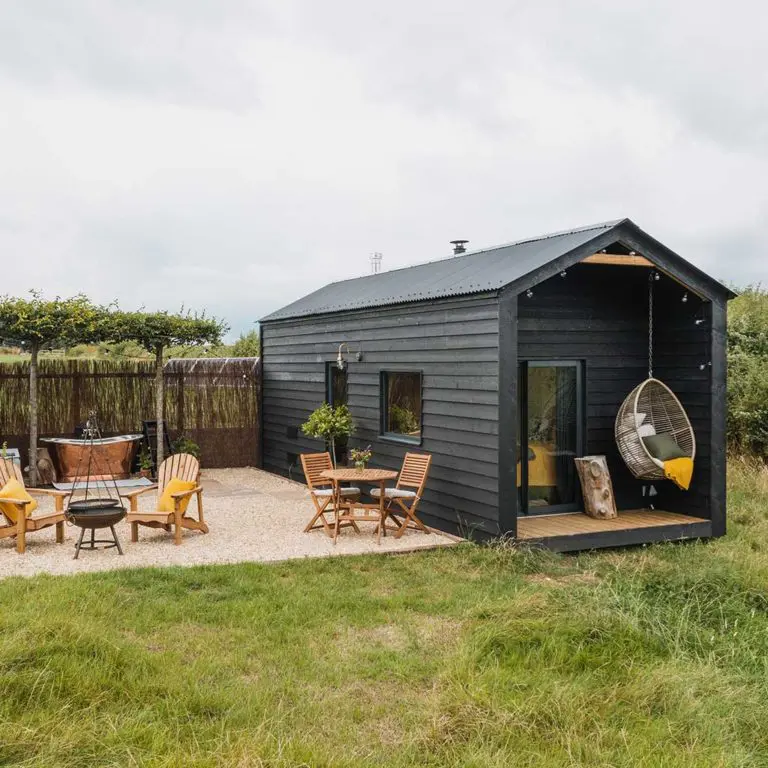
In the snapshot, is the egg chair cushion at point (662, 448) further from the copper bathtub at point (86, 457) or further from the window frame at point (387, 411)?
the copper bathtub at point (86, 457)

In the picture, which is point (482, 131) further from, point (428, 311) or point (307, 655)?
point (307, 655)

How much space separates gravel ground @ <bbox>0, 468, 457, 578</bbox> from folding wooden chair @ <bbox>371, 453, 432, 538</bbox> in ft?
0.46

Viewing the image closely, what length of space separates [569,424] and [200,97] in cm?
769

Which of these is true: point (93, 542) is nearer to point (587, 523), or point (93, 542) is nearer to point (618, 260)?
point (587, 523)

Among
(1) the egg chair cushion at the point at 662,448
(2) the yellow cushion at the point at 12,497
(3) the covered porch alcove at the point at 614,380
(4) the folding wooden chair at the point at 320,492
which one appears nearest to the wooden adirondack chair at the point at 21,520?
(2) the yellow cushion at the point at 12,497

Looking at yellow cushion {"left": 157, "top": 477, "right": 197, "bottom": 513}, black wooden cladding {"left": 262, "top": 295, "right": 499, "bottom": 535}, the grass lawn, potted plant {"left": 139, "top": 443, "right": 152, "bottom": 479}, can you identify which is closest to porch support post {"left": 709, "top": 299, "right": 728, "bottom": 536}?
the grass lawn

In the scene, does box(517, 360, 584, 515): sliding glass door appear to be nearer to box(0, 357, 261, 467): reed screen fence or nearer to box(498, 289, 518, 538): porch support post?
box(498, 289, 518, 538): porch support post

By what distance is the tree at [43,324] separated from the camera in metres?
10.6

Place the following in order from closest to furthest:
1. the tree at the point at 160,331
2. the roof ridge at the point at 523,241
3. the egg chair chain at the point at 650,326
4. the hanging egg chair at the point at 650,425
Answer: the roof ridge at the point at 523,241, the hanging egg chair at the point at 650,425, the egg chair chain at the point at 650,326, the tree at the point at 160,331

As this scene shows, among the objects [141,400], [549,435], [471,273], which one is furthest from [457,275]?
[141,400]

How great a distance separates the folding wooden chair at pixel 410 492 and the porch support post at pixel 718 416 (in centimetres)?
300

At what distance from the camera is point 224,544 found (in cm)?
780

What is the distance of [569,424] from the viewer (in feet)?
29.5

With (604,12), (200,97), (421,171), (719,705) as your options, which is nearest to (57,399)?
(200,97)
